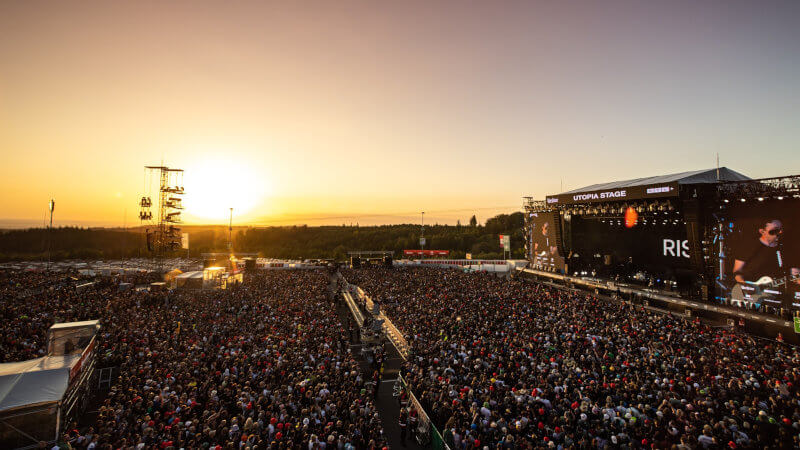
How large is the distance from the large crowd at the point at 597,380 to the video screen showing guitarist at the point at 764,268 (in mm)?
2486

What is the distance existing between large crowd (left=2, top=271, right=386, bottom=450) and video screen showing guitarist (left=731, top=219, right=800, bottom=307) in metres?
18.2

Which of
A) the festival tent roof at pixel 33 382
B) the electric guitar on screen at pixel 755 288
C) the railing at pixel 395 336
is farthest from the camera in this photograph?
the railing at pixel 395 336

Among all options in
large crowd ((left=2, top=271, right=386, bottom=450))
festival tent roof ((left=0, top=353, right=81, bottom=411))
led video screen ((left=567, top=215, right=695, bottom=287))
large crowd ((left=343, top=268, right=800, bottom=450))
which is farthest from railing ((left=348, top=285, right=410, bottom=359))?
led video screen ((left=567, top=215, right=695, bottom=287))

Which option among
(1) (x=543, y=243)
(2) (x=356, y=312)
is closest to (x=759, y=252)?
(1) (x=543, y=243)

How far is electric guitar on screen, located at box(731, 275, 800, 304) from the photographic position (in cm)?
1494

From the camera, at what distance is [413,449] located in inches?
373

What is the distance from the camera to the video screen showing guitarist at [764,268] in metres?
14.8

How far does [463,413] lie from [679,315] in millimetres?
16250

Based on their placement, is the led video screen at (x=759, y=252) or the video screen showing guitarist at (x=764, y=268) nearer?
the led video screen at (x=759, y=252)

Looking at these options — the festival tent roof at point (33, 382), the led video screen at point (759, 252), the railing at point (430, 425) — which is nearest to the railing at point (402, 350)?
the railing at point (430, 425)

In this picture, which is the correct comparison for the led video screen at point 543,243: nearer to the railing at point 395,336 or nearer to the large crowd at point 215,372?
the railing at point 395,336

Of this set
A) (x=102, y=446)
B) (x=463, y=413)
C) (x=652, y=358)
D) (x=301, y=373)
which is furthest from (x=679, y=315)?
(x=102, y=446)

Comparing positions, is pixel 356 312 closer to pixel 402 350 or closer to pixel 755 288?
pixel 402 350

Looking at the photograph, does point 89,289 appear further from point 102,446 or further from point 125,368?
point 102,446
